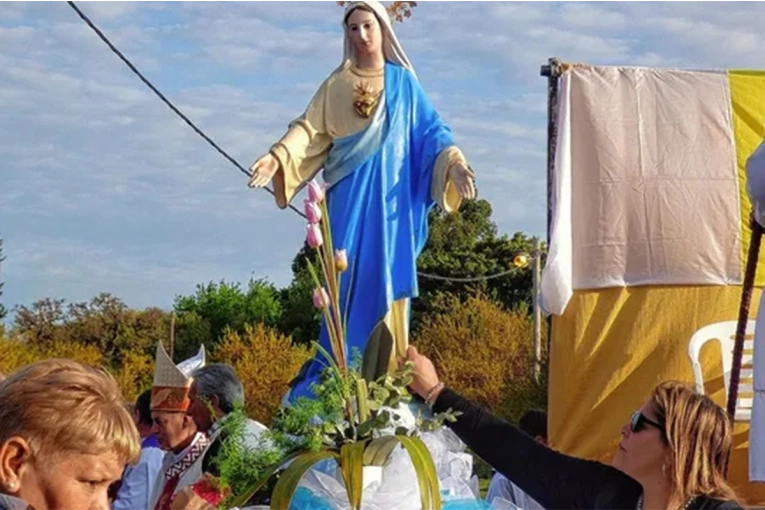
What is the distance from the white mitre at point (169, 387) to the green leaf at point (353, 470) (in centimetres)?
127

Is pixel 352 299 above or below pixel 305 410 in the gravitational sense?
above

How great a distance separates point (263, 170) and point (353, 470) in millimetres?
2205

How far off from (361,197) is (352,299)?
0.42m

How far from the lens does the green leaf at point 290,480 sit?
3.36 meters

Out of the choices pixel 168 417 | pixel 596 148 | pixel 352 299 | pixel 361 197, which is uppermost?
pixel 596 148

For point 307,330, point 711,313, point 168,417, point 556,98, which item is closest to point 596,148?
point 556,98

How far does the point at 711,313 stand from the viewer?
6980 mm

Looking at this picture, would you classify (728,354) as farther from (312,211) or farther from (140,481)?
(312,211)

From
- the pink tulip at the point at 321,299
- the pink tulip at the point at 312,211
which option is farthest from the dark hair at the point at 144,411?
the pink tulip at the point at 312,211

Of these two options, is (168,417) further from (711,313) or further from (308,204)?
(711,313)

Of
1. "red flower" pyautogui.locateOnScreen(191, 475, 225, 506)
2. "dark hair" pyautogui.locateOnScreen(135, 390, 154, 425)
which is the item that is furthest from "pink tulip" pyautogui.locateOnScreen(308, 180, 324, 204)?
"dark hair" pyautogui.locateOnScreen(135, 390, 154, 425)

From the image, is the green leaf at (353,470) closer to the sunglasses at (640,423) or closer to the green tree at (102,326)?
the sunglasses at (640,423)

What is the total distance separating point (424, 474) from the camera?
136 inches

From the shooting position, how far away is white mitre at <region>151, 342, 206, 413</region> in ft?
15.3
